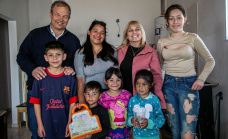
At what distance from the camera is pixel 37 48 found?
1858mm

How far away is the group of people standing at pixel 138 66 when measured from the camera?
1.61 metres

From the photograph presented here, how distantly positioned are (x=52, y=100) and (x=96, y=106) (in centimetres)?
39

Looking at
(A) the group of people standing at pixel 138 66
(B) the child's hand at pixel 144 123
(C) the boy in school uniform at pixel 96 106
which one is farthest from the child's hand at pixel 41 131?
(B) the child's hand at pixel 144 123

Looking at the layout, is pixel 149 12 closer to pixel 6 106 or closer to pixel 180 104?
pixel 180 104

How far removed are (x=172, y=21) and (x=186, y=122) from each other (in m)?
0.90

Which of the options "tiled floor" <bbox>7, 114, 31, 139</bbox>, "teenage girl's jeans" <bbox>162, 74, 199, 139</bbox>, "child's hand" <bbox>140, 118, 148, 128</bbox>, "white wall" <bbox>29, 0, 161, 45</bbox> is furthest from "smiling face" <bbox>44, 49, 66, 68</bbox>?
"white wall" <bbox>29, 0, 161, 45</bbox>

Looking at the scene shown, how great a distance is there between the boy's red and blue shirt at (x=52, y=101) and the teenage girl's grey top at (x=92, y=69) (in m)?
0.22

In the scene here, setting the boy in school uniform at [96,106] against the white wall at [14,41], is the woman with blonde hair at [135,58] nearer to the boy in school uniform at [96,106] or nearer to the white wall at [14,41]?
the boy in school uniform at [96,106]

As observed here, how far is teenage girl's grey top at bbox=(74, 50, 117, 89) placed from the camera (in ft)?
5.93

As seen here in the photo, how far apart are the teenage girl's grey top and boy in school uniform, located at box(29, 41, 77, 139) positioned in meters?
0.19

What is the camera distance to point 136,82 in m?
1.72

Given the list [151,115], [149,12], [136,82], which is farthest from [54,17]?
[149,12]

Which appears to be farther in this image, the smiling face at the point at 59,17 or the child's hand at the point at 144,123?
the smiling face at the point at 59,17

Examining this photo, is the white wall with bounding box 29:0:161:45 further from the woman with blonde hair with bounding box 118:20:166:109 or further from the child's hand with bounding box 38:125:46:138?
the child's hand with bounding box 38:125:46:138
